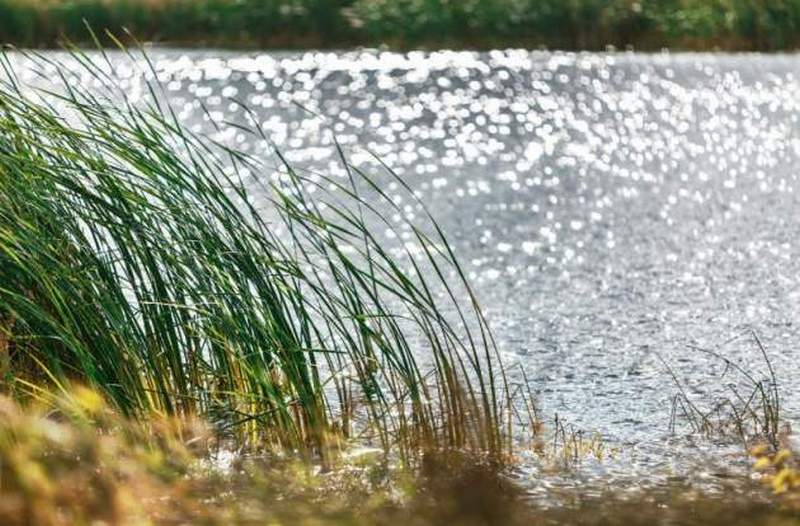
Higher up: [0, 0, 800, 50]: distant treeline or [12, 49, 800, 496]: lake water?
[0, 0, 800, 50]: distant treeline

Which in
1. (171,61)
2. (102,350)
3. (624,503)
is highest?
(171,61)

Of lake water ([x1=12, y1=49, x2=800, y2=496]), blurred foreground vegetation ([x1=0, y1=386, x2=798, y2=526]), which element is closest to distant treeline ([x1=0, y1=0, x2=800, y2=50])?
lake water ([x1=12, y1=49, x2=800, y2=496])

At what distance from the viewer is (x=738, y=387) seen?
574 centimetres

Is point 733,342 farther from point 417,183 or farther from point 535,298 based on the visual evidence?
point 417,183

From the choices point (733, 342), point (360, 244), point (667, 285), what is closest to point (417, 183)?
point (360, 244)

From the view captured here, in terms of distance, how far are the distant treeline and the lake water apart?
31cm

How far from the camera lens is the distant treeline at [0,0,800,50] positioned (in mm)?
19094

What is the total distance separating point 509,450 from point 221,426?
0.83m

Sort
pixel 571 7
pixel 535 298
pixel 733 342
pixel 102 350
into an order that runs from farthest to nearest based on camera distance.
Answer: pixel 571 7
pixel 535 298
pixel 733 342
pixel 102 350

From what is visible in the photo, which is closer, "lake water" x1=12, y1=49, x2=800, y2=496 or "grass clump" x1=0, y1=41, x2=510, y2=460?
"grass clump" x1=0, y1=41, x2=510, y2=460

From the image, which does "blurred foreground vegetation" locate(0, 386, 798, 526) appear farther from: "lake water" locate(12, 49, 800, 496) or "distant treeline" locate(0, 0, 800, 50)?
"distant treeline" locate(0, 0, 800, 50)

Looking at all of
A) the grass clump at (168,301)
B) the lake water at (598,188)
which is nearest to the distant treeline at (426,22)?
the lake water at (598,188)

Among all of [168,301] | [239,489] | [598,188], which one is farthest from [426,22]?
[239,489]

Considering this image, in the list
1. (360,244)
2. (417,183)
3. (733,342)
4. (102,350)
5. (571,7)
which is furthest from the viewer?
(571,7)
